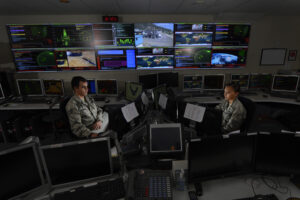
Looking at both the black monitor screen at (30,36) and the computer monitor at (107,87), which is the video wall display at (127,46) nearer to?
the black monitor screen at (30,36)

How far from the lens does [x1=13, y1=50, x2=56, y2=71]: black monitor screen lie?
3564 millimetres

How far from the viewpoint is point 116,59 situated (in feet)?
12.2

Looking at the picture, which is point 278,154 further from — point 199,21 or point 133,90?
point 199,21

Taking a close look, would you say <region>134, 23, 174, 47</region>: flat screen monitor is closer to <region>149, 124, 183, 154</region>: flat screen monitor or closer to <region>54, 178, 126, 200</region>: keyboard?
<region>149, 124, 183, 154</region>: flat screen monitor

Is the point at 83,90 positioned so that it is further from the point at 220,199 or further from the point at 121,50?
the point at 220,199

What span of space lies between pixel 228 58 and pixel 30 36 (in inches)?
166

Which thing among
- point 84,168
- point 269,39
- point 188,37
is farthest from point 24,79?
point 269,39

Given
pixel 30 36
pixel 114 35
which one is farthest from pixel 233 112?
pixel 30 36

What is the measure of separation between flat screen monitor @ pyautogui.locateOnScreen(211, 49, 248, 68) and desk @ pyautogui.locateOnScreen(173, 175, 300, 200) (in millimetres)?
2947

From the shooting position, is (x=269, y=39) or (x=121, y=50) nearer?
(x=121, y=50)

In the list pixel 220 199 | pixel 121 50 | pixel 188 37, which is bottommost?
pixel 220 199

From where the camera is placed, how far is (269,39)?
389cm

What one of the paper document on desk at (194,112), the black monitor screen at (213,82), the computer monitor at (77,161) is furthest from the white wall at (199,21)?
the computer monitor at (77,161)

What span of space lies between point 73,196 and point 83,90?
161 centimetres
